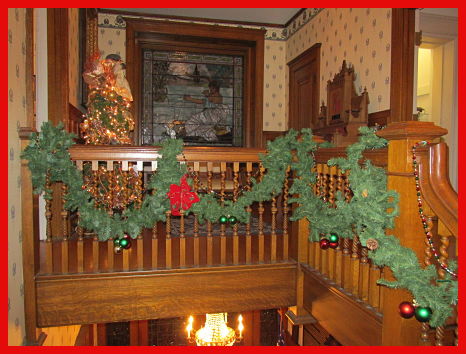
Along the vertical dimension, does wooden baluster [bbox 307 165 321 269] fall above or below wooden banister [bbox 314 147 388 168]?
below

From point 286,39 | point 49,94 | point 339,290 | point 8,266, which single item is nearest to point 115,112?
point 49,94

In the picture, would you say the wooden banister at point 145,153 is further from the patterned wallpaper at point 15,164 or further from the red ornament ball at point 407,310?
the red ornament ball at point 407,310

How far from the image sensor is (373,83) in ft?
14.4

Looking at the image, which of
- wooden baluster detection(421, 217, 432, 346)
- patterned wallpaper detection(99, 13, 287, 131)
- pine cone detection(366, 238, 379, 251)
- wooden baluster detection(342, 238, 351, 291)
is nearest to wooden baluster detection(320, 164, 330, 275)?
wooden baluster detection(342, 238, 351, 291)

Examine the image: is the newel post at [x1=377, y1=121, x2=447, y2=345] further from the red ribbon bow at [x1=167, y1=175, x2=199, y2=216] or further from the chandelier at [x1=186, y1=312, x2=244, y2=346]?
the chandelier at [x1=186, y1=312, x2=244, y2=346]

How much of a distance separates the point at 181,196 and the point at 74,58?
2549 millimetres

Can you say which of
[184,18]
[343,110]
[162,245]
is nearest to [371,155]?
[162,245]

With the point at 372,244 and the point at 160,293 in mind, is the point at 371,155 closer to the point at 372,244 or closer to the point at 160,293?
the point at 372,244

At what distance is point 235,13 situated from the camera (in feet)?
21.1

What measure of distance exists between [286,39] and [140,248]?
17.8ft

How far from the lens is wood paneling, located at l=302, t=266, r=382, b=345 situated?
2.17m

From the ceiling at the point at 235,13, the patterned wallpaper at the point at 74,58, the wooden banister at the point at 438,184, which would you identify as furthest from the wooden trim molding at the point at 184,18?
the wooden banister at the point at 438,184

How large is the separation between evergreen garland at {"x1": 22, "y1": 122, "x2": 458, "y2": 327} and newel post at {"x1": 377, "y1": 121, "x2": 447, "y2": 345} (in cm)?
6

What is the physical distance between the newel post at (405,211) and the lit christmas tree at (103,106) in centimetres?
274
